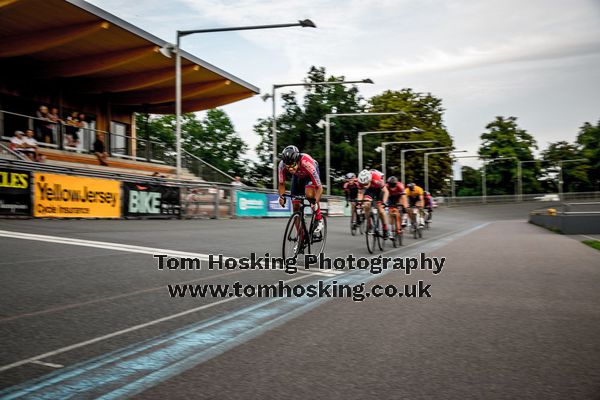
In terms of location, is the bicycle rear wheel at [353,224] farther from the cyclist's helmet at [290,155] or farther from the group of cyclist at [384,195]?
the cyclist's helmet at [290,155]

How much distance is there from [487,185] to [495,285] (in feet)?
329

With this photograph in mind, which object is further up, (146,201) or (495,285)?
(146,201)

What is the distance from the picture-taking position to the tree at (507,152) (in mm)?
96375

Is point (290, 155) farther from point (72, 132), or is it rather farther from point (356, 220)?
point (72, 132)

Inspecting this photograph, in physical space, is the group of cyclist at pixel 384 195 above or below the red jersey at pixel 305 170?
below

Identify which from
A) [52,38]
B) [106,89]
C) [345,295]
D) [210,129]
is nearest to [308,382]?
[345,295]

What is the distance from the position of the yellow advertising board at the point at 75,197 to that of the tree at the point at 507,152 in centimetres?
8943

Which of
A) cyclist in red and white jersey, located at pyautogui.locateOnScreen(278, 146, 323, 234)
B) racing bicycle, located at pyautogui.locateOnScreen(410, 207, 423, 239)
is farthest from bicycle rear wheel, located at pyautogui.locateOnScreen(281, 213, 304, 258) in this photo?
racing bicycle, located at pyautogui.locateOnScreen(410, 207, 423, 239)

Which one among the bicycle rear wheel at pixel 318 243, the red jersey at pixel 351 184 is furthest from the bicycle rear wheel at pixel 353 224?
the bicycle rear wheel at pixel 318 243

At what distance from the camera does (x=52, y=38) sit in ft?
73.5

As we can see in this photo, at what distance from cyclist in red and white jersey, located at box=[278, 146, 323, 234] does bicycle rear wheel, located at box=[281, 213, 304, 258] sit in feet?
0.76

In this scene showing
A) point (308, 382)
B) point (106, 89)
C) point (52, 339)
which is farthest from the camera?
point (106, 89)

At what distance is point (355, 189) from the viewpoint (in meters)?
18.3

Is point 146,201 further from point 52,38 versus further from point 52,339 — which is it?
point 52,339
